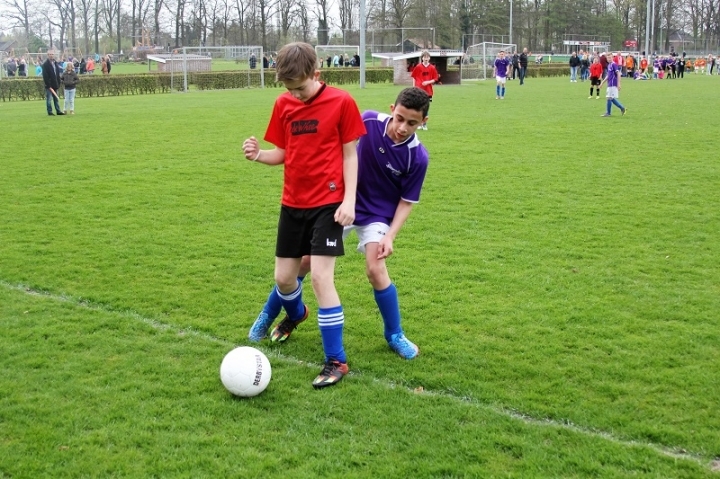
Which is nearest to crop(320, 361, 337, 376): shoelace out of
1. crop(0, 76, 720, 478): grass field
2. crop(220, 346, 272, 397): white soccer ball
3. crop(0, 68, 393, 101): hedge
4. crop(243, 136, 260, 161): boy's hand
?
crop(0, 76, 720, 478): grass field

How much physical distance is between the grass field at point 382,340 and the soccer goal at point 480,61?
3717 centimetres

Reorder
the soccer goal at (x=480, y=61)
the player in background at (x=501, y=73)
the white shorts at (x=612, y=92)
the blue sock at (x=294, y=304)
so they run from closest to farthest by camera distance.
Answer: the blue sock at (x=294, y=304) → the white shorts at (x=612, y=92) → the player in background at (x=501, y=73) → the soccer goal at (x=480, y=61)

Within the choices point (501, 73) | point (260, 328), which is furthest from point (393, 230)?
point (501, 73)

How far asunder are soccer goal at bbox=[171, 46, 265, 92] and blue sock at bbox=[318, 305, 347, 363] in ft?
108

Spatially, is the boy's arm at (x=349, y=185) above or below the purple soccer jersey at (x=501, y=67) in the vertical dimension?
below

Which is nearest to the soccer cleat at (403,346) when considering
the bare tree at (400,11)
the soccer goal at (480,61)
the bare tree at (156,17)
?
the soccer goal at (480,61)

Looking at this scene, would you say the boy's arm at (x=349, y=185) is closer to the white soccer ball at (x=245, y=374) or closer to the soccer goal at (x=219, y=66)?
the white soccer ball at (x=245, y=374)

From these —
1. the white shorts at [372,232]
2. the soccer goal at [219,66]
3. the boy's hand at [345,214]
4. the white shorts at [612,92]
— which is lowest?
the white shorts at [372,232]

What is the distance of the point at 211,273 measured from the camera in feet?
21.4

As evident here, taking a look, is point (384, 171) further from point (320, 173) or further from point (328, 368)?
point (328, 368)

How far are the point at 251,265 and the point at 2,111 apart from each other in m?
21.3

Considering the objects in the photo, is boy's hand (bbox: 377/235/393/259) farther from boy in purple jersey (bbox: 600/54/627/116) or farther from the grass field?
boy in purple jersey (bbox: 600/54/627/116)

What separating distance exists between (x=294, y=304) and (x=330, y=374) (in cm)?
74

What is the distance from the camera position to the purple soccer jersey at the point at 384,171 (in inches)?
178
